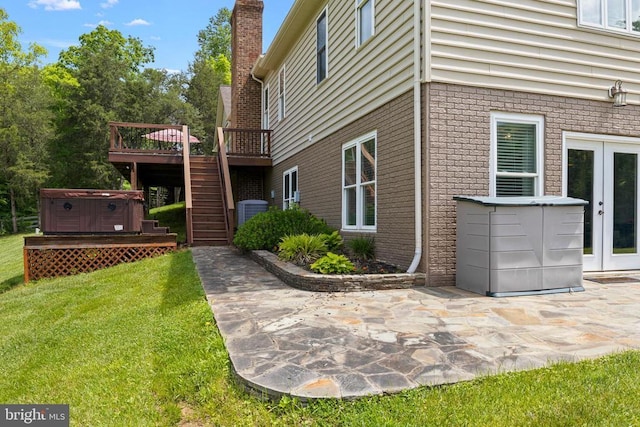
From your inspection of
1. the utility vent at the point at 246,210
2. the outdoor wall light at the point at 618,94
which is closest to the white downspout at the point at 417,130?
the outdoor wall light at the point at 618,94

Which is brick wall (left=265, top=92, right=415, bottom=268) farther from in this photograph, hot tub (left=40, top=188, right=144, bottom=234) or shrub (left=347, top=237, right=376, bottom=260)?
hot tub (left=40, top=188, right=144, bottom=234)

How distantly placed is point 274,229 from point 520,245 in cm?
489

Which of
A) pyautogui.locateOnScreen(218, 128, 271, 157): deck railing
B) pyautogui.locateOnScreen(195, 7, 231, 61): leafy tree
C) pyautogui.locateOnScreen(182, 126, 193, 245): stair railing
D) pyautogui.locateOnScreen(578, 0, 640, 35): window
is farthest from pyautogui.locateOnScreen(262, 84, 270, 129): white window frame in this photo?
pyautogui.locateOnScreen(195, 7, 231, 61): leafy tree

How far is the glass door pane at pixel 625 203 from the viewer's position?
258 inches

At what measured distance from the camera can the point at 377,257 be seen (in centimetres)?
679

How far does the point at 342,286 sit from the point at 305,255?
5.74 feet

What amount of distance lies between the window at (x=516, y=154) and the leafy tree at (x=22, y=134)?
26885 mm

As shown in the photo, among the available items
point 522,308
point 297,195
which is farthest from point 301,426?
point 297,195

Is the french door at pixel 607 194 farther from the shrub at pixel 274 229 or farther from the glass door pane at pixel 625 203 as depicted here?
the shrub at pixel 274 229

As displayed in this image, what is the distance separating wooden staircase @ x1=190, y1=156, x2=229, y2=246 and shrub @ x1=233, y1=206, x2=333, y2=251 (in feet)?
7.50

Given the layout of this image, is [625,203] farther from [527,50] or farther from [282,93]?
[282,93]

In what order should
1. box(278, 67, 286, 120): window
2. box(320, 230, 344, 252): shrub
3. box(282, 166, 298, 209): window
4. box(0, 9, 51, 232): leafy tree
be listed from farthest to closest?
box(0, 9, 51, 232): leafy tree < box(278, 67, 286, 120): window < box(282, 166, 298, 209): window < box(320, 230, 344, 252): shrub

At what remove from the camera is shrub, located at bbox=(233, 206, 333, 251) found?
8.59m

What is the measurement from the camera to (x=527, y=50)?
5930mm
